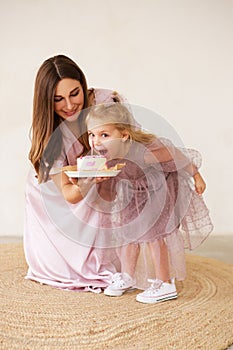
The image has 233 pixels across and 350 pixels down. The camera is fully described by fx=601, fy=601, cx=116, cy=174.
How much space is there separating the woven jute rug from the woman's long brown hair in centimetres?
43

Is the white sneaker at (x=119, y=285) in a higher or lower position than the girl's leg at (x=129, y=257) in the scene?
lower

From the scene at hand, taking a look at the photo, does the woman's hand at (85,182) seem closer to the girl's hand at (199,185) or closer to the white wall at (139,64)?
the girl's hand at (199,185)

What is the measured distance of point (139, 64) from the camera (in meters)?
3.37

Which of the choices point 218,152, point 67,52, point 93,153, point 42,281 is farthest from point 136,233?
point 67,52

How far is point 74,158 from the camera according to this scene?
2.07 metres

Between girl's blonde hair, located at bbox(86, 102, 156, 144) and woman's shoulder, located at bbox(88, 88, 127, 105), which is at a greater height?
woman's shoulder, located at bbox(88, 88, 127, 105)

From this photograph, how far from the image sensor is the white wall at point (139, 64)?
3.27 meters

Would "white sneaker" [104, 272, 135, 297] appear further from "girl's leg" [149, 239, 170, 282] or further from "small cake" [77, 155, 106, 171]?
"small cake" [77, 155, 106, 171]

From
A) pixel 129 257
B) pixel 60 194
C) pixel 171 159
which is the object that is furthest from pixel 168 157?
pixel 60 194

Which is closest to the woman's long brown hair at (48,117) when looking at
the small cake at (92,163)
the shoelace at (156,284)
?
the small cake at (92,163)

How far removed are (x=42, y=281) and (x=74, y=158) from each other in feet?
1.43

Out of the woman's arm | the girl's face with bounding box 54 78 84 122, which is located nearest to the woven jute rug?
the woman's arm

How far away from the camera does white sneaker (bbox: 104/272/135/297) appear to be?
188 centimetres

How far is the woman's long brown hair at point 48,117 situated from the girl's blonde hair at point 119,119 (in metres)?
0.16
